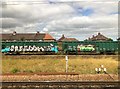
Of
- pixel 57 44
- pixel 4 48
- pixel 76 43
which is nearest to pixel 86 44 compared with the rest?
pixel 76 43

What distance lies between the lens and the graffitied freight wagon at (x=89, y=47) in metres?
37.4

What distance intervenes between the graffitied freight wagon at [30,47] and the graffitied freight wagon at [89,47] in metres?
2.15

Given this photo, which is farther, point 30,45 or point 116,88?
point 30,45

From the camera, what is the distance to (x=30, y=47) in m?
37.3

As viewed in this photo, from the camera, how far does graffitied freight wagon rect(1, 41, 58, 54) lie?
122 ft

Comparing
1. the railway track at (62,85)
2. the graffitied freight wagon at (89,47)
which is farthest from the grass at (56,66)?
the graffitied freight wagon at (89,47)

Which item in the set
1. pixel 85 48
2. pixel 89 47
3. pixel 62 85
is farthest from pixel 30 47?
pixel 62 85

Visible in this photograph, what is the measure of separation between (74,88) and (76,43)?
1071 inches

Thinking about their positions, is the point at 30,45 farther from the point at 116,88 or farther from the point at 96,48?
the point at 116,88

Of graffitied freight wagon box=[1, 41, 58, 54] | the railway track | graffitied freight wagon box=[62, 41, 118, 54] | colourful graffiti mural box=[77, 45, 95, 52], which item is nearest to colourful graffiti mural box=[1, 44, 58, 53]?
graffitied freight wagon box=[1, 41, 58, 54]

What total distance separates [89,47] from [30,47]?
9541 millimetres

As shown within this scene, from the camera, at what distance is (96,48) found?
37.8 metres

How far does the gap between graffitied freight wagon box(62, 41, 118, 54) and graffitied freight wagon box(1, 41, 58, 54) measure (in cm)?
215

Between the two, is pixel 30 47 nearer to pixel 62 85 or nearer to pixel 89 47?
pixel 89 47
